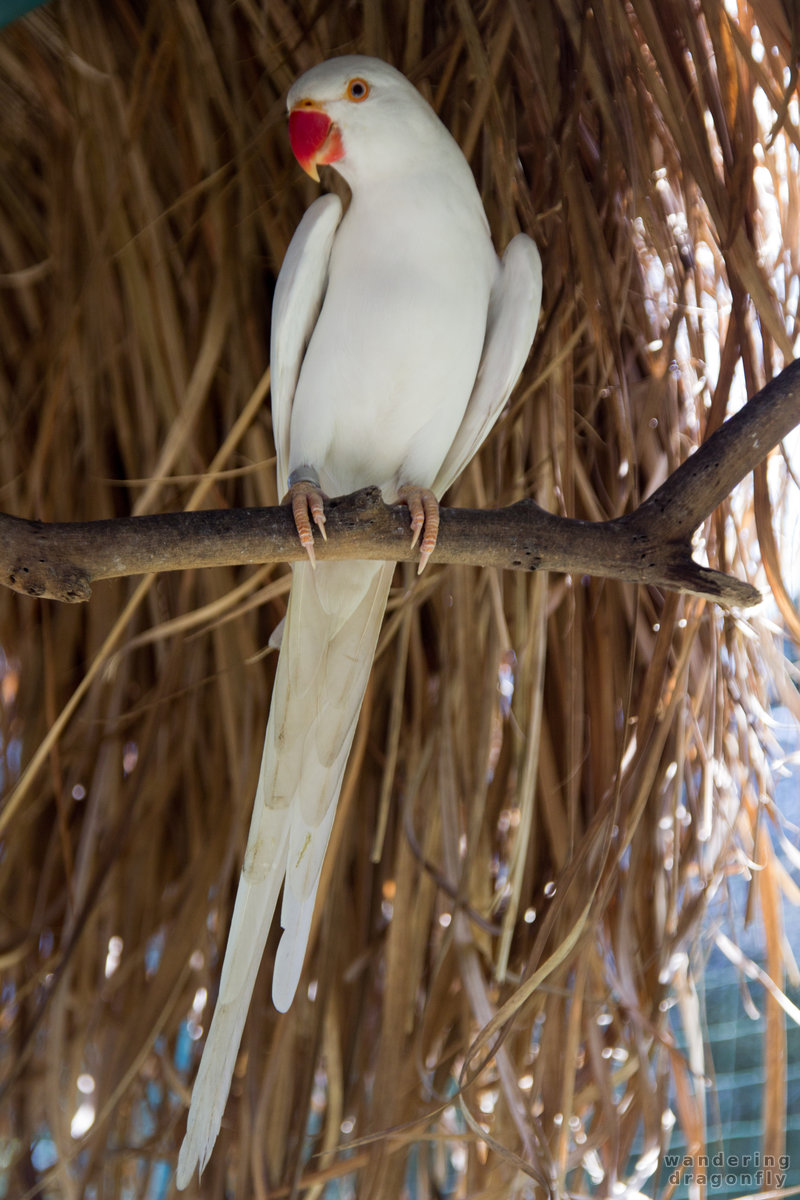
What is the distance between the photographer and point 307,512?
2.21 ft

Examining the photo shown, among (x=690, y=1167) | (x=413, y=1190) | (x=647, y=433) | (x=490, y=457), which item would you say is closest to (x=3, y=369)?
(x=490, y=457)

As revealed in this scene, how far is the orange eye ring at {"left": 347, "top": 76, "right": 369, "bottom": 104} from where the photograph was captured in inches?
31.1

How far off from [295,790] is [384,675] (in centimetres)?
27

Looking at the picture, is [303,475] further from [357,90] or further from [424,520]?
[357,90]

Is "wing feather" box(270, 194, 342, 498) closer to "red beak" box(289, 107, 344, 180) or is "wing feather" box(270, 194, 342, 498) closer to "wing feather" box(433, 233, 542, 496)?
"red beak" box(289, 107, 344, 180)

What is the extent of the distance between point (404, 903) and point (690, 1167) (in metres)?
0.35

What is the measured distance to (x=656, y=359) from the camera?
998 millimetres

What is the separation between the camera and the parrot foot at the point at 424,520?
682mm

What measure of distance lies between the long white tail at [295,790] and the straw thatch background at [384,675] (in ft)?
0.41

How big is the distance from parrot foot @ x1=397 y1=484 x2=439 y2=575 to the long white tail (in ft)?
0.35

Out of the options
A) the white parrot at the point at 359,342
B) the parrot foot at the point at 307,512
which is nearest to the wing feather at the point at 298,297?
the white parrot at the point at 359,342

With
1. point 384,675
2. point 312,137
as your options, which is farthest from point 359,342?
point 384,675

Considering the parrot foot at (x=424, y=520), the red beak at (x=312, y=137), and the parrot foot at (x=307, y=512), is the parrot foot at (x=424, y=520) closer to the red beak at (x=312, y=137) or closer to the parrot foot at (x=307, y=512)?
the parrot foot at (x=307, y=512)

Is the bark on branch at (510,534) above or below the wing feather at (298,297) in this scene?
below
